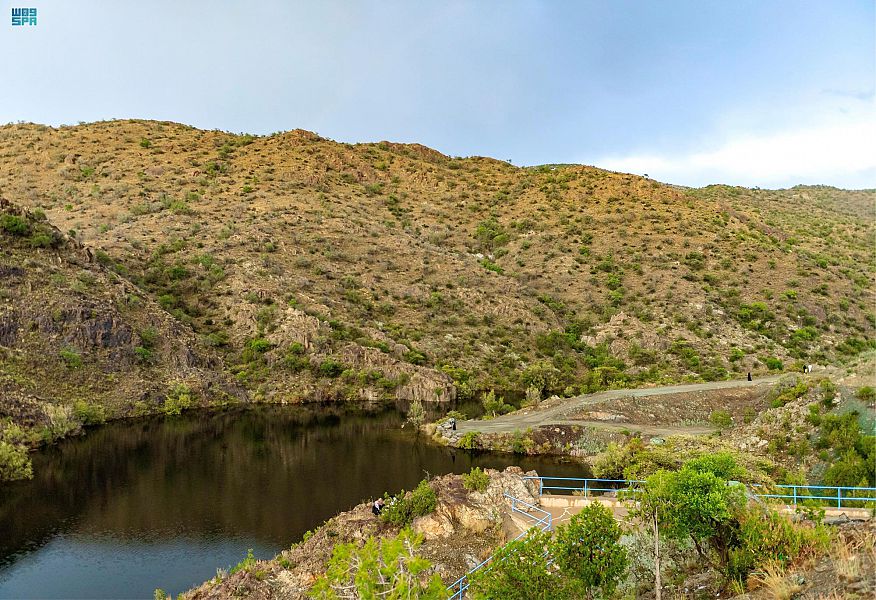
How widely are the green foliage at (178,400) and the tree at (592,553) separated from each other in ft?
143

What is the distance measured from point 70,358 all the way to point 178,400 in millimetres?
8988

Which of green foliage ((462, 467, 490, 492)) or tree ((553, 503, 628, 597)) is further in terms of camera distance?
green foliage ((462, 467, 490, 492))

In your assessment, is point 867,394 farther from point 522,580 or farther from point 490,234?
point 490,234

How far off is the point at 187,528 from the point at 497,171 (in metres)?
108

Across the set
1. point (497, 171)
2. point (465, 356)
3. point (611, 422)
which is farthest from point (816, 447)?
point (497, 171)

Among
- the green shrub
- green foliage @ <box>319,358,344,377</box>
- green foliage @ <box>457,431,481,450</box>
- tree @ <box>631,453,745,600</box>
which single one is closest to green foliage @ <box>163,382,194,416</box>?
green foliage @ <box>319,358,344,377</box>

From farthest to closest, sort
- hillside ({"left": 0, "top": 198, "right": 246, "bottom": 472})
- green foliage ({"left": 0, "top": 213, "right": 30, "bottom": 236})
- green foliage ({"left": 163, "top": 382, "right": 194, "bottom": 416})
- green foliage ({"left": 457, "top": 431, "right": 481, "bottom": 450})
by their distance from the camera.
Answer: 1. green foliage ({"left": 0, "top": 213, "right": 30, "bottom": 236})
2. green foliage ({"left": 163, "top": 382, "right": 194, "bottom": 416})
3. hillside ({"left": 0, "top": 198, "right": 246, "bottom": 472})
4. green foliage ({"left": 457, "top": 431, "right": 481, "bottom": 450})

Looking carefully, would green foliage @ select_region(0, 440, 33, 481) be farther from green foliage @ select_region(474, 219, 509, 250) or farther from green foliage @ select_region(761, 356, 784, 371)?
green foliage @ select_region(474, 219, 509, 250)

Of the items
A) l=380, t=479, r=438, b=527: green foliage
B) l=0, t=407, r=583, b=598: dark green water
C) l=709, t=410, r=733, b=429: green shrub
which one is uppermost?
l=709, t=410, r=733, b=429: green shrub

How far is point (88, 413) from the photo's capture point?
43.8 m

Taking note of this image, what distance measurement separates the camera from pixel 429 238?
301 feet

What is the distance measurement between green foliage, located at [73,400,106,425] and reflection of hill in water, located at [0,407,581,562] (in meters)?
1.52

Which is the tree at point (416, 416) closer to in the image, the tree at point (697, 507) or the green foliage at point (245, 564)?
the green foliage at point (245, 564)

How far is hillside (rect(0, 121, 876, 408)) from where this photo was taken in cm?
6112
